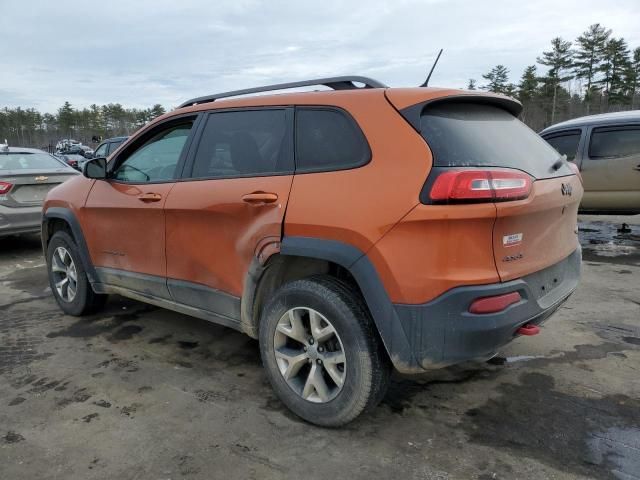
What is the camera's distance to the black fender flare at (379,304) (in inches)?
92.4

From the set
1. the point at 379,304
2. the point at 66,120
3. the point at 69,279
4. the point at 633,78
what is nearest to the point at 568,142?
the point at 379,304

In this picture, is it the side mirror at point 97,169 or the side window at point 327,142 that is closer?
the side window at point 327,142

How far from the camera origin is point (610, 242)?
7289 mm

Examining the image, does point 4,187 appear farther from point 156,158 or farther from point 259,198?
point 259,198

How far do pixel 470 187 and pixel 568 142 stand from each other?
249 inches

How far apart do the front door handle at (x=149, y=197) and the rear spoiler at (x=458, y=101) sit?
1.84 meters

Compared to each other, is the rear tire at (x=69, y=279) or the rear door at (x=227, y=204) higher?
the rear door at (x=227, y=204)

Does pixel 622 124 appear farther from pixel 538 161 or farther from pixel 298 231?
pixel 298 231

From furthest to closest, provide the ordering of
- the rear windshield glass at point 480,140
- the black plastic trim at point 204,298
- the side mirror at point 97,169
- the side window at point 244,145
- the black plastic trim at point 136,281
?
the side mirror at point 97,169 → the black plastic trim at point 136,281 → the black plastic trim at point 204,298 → the side window at point 244,145 → the rear windshield glass at point 480,140

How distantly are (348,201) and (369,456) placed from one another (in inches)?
49.0

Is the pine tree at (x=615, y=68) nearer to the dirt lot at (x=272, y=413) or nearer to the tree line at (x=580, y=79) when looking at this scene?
the tree line at (x=580, y=79)

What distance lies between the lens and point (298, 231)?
2631 millimetres

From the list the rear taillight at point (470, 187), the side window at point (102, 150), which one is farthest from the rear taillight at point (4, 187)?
the side window at point (102, 150)

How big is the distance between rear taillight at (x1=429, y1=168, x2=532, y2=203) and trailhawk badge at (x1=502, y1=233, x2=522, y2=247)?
0.58ft
